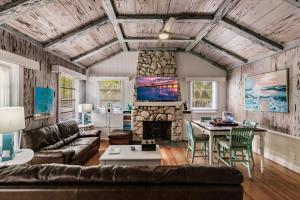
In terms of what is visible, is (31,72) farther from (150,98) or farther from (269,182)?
(269,182)

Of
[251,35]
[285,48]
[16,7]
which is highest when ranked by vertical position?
[251,35]

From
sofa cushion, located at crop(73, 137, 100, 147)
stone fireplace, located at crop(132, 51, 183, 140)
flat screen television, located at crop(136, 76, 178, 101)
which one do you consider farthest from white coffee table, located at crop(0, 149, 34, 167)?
flat screen television, located at crop(136, 76, 178, 101)

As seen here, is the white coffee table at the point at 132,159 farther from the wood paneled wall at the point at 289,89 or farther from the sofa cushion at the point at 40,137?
the wood paneled wall at the point at 289,89

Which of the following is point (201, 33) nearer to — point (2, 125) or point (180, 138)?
point (180, 138)

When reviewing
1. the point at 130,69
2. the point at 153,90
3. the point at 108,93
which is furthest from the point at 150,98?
the point at 108,93

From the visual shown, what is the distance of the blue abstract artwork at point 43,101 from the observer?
4.28 metres

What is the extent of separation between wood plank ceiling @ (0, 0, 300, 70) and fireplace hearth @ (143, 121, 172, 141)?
291 centimetres

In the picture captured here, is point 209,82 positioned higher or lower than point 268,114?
higher

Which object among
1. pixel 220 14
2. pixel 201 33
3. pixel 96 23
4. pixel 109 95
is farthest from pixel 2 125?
pixel 109 95

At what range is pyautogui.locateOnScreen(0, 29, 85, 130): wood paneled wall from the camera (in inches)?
138

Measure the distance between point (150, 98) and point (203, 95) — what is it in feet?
6.81

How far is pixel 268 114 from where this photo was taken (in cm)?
518

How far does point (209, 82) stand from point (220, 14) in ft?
12.5

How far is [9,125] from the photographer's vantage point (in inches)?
103
